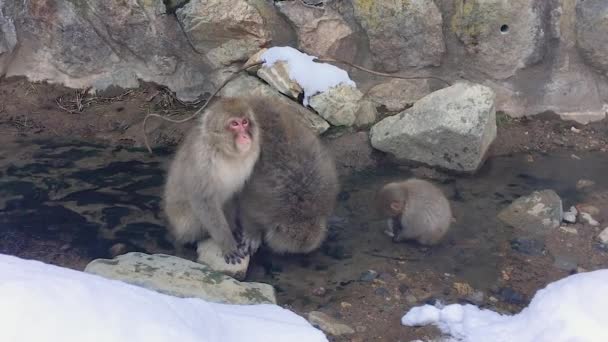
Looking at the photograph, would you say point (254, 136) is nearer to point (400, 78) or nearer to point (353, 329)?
point (353, 329)

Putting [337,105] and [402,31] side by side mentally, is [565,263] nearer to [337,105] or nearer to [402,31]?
[337,105]

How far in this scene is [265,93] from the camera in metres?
5.07

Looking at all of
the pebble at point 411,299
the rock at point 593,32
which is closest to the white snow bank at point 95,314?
the pebble at point 411,299

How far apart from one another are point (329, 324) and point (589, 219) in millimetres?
1871

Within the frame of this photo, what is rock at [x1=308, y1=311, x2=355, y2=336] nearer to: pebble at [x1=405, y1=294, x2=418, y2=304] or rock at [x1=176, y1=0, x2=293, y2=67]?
pebble at [x1=405, y1=294, x2=418, y2=304]

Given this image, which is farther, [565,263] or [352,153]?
[352,153]

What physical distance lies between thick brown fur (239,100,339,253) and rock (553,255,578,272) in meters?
1.28

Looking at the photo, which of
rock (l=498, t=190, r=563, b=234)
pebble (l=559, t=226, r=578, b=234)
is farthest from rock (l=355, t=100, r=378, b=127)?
pebble (l=559, t=226, r=578, b=234)

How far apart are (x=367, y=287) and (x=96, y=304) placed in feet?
5.79

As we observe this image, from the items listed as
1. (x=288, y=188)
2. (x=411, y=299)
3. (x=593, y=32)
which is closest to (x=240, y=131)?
(x=288, y=188)

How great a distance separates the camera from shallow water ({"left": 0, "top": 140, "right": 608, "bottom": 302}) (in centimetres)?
396

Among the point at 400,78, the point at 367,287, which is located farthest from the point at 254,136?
the point at 400,78

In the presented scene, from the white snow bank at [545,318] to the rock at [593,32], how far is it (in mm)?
2392

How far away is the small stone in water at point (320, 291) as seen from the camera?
146 inches
